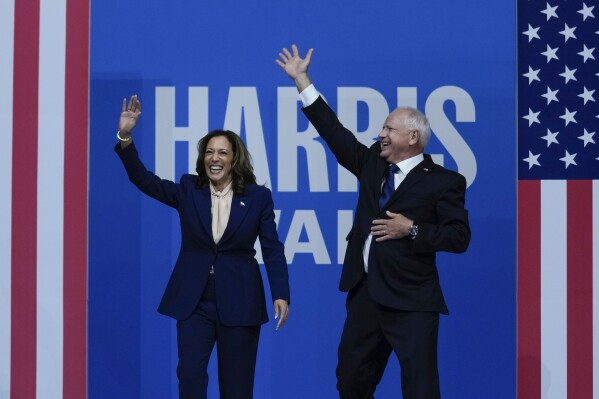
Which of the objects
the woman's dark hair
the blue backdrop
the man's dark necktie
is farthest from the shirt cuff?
the blue backdrop

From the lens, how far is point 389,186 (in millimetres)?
3654

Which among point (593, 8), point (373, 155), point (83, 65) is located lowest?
point (373, 155)

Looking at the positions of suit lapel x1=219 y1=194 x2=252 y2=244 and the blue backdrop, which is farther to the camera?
the blue backdrop

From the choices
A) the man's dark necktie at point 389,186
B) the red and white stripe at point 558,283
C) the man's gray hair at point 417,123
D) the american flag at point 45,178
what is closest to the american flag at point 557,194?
the red and white stripe at point 558,283

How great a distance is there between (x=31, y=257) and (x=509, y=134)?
2448 millimetres

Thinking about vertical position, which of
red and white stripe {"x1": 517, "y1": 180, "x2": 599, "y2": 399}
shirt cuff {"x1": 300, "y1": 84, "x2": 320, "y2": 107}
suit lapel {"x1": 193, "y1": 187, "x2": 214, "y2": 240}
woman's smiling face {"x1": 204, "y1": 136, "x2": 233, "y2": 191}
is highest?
shirt cuff {"x1": 300, "y1": 84, "x2": 320, "y2": 107}

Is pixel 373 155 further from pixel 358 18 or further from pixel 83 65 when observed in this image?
pixel 83 65

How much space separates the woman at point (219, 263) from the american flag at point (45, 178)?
104cm

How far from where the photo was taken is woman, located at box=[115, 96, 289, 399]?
351 cm

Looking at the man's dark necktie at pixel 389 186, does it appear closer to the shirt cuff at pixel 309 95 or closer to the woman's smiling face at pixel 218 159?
the shirt cuff at pixel 309 95

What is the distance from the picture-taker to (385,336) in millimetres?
3594

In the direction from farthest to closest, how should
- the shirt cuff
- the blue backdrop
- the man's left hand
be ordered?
the blue backdrop
the shirt cuff
the man's left hand

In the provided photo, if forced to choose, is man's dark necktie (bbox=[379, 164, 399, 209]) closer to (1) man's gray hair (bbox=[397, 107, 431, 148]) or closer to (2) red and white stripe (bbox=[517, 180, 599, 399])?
(1) man's gray hair (bbox=[397, 107, 431, 148])

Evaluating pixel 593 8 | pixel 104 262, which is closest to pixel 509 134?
pixel 593 8
